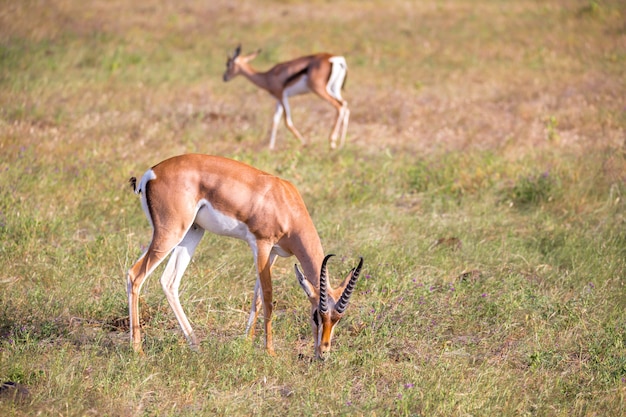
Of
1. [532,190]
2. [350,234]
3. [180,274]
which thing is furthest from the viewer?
[532,190]

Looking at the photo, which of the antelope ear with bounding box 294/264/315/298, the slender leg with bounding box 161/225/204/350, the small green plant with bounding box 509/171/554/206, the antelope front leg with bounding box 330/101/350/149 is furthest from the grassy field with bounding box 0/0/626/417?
the antelope ear with bounding box 294/264/315/298

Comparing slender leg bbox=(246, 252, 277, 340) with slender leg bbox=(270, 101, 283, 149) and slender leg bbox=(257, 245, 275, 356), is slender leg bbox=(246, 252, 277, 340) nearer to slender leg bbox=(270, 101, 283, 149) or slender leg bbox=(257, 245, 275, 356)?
slender leg bbox=(257, 245, 275, 356)

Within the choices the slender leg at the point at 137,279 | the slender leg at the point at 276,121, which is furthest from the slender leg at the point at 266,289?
the slender leg at the point at 276,121

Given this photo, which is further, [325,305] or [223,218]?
[223,218]

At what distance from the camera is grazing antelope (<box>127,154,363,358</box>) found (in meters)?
4.37

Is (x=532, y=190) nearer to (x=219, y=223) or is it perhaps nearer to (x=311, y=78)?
(x=219, y=223)

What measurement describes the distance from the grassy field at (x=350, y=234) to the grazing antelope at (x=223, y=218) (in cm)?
29

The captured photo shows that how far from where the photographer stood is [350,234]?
20.4ft

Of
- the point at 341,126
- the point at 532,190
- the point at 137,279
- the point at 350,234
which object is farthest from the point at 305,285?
the point at 341,126

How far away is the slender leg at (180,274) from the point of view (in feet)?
14.7

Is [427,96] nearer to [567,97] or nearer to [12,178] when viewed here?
[567,97]

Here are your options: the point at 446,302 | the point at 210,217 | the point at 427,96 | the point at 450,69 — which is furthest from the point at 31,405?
the point at 450,69

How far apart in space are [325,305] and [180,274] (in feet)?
3.32

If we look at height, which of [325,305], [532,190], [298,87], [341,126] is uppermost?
[325,305]
